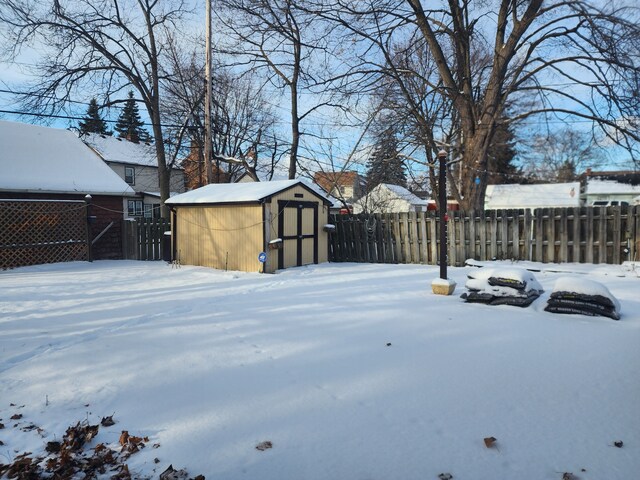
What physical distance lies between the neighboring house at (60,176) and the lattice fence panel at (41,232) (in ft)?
1.28

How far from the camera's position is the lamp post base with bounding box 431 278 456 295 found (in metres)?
6.87

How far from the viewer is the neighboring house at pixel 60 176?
13.0 meters

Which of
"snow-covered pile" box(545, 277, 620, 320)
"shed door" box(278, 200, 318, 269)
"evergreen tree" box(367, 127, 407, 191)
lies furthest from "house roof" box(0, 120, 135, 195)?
"snow-covered pile" box(545, 277, 620, 320)

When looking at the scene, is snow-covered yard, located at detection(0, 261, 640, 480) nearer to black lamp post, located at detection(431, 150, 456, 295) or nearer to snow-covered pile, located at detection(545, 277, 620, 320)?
snow-covered pile, located at detection(545, 277, 620, 320)

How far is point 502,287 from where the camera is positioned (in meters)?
6.09

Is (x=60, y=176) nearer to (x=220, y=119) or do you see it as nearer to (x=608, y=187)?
(x=220, y=119)

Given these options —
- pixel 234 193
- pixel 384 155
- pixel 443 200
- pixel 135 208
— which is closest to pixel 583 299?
pixel 443 200

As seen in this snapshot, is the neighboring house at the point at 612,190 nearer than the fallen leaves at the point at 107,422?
No

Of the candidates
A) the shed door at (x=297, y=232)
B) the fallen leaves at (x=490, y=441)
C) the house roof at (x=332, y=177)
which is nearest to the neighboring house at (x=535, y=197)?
the house roof at (x=332, y=177)

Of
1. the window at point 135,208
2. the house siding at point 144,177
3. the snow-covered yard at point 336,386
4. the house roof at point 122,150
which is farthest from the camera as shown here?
the house siding at point 144,177

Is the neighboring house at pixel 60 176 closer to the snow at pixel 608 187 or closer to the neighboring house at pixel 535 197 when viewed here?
the neighboring house at pixel 535 197

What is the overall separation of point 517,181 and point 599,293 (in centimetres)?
3926

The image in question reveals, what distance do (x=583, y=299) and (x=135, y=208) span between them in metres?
27.2

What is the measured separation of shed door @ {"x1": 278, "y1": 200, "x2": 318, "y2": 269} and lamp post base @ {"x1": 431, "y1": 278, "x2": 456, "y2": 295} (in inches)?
190
